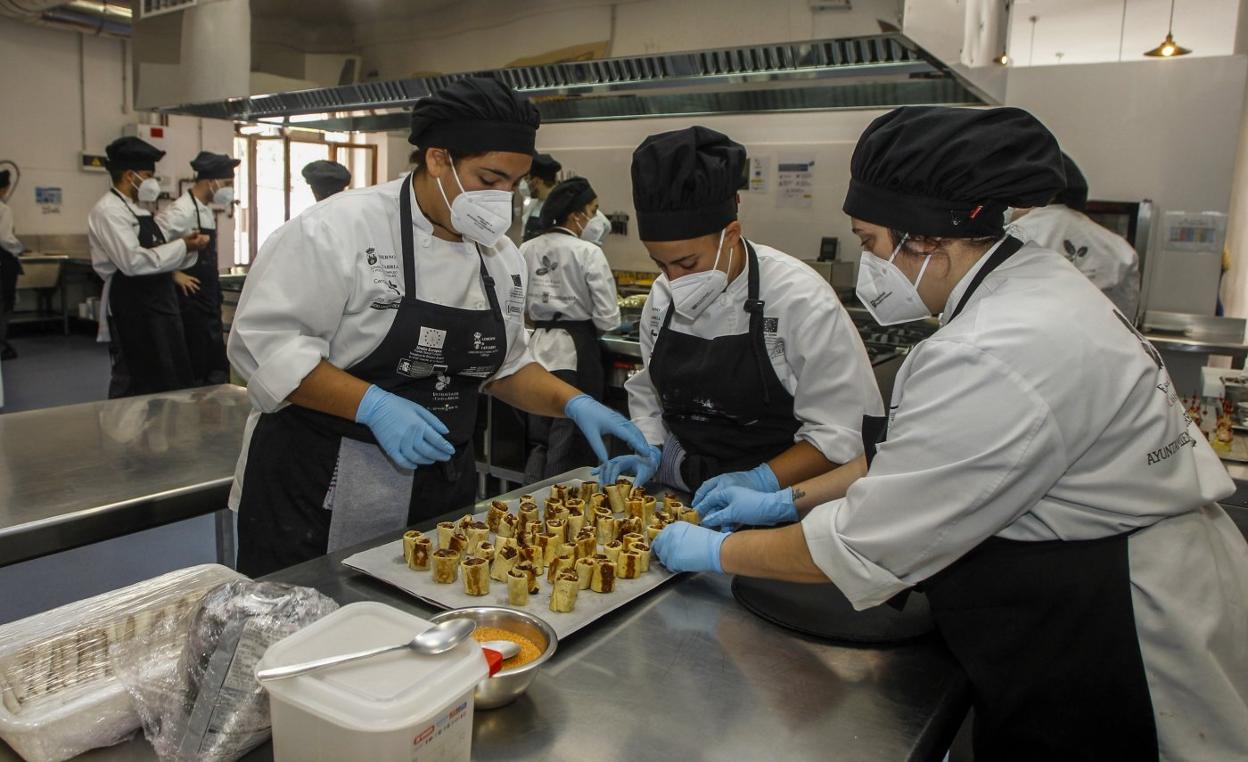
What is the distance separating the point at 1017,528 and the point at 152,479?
2.07m

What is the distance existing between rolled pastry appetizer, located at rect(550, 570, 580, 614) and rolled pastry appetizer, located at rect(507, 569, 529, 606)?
5 centimetres

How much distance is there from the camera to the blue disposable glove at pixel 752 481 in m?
1.99

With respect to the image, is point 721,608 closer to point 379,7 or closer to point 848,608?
point 848,608

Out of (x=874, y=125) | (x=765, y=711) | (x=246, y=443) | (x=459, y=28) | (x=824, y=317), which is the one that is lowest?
(x=765, y=711)

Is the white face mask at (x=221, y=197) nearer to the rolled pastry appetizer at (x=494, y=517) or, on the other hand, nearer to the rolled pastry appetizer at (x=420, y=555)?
the rolled pastry appetizer at (x=494, y=517)

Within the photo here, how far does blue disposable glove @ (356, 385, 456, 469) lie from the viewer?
5.90 feet

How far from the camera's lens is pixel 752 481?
201 centimetres

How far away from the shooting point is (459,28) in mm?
2641

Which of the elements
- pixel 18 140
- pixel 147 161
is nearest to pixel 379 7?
pixel 147 161

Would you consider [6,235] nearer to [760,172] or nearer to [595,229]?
[595,229]

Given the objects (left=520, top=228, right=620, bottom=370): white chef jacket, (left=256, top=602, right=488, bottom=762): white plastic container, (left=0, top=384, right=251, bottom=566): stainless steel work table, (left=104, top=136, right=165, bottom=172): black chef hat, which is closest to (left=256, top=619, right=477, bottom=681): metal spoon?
(left=256, top=602, right=488, bottom=762): white plastic container

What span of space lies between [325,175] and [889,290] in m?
5.59

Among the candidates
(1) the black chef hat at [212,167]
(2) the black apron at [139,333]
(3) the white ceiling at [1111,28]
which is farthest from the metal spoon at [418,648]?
(3) the white ceiling at [1111,28]

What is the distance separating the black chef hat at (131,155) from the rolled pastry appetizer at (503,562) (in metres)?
5.16
